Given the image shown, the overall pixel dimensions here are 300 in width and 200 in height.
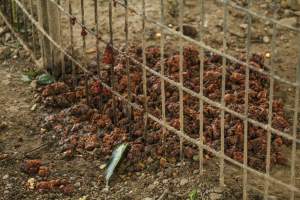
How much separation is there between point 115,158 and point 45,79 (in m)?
1.10

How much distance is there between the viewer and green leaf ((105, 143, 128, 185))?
157 inches

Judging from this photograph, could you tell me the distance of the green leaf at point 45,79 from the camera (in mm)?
4891

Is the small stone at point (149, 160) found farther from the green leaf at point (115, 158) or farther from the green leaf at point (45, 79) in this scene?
the green leaf at point (45, 79)

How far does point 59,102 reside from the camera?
15.2 feet

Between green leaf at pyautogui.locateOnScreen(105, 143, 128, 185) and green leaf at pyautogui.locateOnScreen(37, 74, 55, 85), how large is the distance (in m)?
0.99

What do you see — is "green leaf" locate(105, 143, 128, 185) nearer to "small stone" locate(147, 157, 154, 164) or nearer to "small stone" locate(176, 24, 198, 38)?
"small stone" locate(147, 157, 154, 164)

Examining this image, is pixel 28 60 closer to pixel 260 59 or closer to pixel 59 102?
pixel 59 102

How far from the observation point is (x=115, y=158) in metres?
4.06

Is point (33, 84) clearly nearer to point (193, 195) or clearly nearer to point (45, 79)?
point (45, 79)

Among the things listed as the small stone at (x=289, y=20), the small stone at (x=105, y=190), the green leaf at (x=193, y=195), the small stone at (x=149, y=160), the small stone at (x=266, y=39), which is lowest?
the small stone at (x=105, y=190)

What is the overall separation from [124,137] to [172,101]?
17.2 inches

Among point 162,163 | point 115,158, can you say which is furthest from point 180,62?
point 115,158

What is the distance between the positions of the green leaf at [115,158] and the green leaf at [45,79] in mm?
988

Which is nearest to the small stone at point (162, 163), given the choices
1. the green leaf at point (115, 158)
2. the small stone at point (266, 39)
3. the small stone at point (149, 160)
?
the small stone at point (149, 160)
